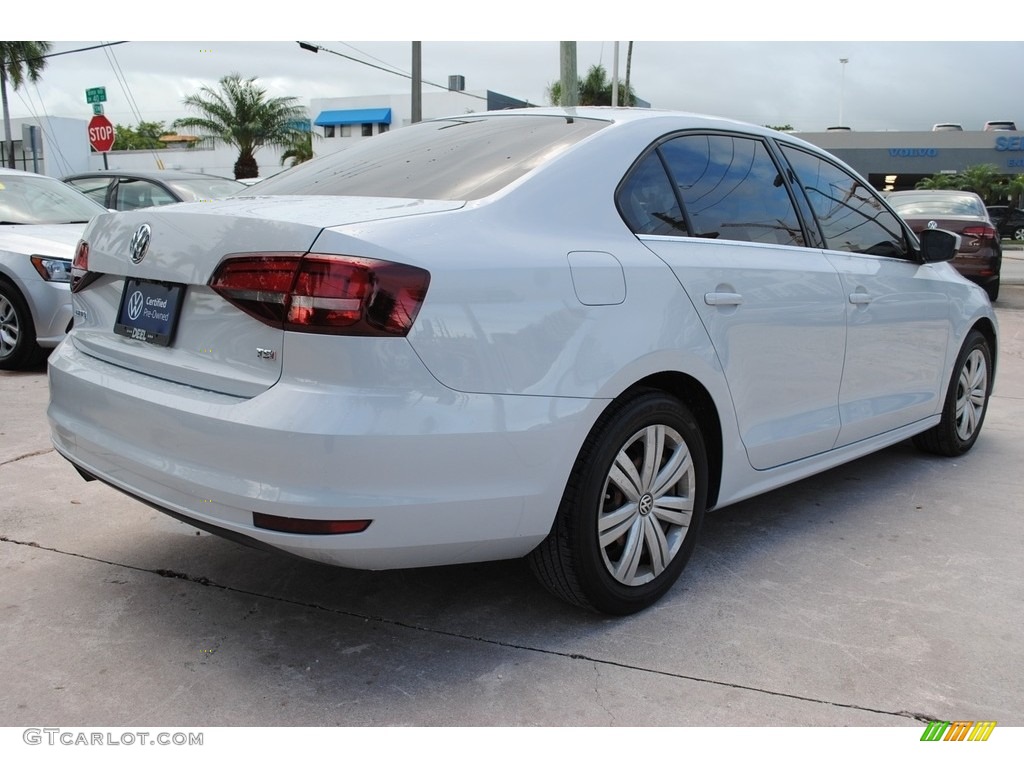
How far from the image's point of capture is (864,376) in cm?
416

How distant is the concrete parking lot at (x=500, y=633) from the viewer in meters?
2.67

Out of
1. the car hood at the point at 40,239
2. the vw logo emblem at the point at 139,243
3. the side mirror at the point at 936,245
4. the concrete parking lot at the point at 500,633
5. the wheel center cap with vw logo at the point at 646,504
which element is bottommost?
the concrete parking lot at the point at 500,633

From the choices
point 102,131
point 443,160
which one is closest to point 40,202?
point 443,160

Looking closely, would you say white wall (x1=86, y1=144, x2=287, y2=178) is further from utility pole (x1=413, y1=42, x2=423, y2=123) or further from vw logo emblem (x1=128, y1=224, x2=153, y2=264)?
vw logo emblem (x1=128, y1=224, x2=153, y2=264)

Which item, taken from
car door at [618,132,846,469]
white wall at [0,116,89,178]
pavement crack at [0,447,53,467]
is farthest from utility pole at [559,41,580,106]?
white wall at [0,116,89,178]

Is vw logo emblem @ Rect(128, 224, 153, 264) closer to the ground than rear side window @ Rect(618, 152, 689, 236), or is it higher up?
closer to the ground

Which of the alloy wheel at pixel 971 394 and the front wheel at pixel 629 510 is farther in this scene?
the alloy wheel at pixel 971 394

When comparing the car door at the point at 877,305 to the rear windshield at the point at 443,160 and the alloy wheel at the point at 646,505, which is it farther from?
the rear windshield at the point at 443,160

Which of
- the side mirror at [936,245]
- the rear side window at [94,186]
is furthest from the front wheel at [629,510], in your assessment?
the rear side window at [94,186]

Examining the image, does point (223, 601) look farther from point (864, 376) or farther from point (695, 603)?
point (864, 376)

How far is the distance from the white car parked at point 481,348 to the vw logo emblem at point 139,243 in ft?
0.05

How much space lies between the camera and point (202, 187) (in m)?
9.94

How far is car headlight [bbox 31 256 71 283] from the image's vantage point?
7.12 meters

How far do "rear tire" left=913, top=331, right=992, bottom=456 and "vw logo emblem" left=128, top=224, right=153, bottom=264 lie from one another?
3939 millimetres
